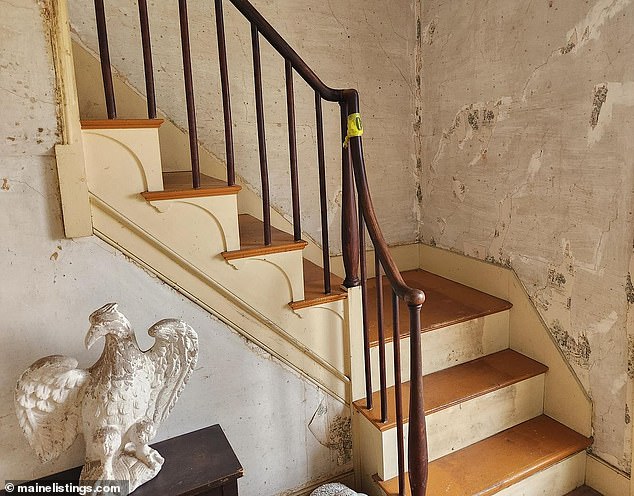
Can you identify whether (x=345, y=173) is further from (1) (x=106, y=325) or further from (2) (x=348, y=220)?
(1) (x=106, y=325)

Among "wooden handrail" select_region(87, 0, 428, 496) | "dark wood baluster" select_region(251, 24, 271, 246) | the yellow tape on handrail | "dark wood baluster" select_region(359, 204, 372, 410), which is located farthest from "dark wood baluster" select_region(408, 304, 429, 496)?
the yellow tape on handrail

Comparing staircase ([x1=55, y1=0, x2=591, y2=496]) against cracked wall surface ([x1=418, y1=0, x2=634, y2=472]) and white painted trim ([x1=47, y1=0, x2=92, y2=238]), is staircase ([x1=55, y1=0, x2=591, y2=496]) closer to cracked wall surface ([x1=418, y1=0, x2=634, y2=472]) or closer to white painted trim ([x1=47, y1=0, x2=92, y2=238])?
white painted trim ([x1=47, y1=0, x2=92, y2=238])

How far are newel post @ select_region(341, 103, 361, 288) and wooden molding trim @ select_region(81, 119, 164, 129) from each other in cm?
70

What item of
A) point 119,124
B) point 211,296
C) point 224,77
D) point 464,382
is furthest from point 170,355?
point 464,382

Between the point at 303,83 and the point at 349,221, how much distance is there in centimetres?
115

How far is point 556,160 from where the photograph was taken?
86.0 inches

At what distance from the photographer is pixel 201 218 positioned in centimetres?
172

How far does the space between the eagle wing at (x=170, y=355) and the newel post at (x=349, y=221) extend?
0.72m

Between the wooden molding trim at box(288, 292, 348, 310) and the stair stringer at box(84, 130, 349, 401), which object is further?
the wooden molding trim at box(288, 292, 348, 310)

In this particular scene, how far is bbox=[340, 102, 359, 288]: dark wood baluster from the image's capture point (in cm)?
190

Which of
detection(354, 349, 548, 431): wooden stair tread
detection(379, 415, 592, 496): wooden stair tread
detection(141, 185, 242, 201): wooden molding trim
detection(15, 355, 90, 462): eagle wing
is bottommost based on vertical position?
detection(379, 415, 592, 496): wooden stair tread

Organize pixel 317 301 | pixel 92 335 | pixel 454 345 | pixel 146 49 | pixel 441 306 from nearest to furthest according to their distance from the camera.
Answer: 1. pixel 92 335
2. pixel 146 49
3. pixel 317 301
4. pixel 454 345
5. pixel 441 306


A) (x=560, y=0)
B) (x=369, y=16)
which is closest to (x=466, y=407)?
(x=560, y=0)

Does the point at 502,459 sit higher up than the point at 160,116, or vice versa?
the point at 160,116
